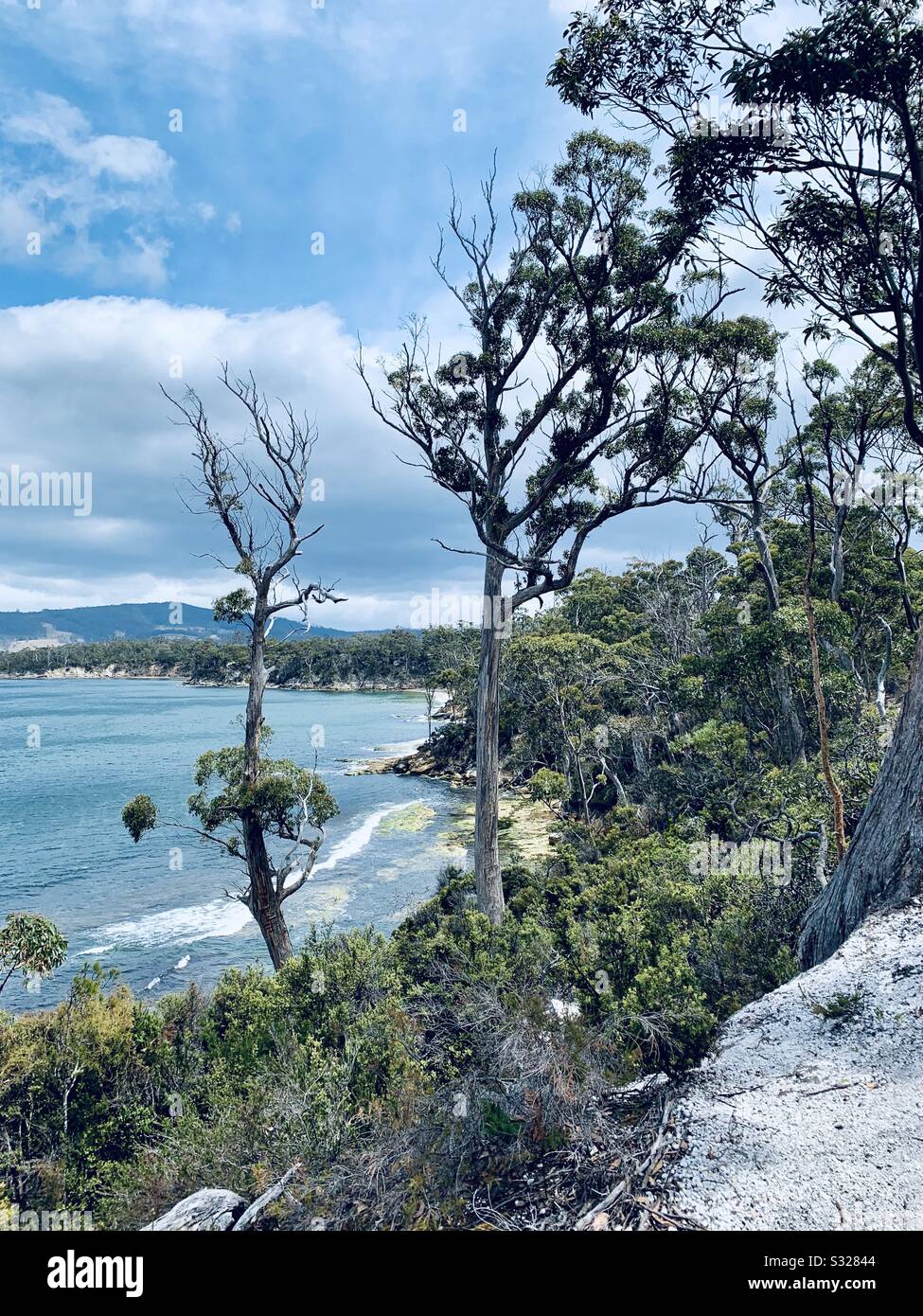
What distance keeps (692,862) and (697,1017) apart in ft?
24.5

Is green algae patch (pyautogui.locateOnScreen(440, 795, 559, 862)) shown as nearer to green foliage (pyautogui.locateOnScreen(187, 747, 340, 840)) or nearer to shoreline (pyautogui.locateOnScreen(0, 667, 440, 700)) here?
green foliage (pyautogui.locateOnScreen(187, 747, 340, 840))

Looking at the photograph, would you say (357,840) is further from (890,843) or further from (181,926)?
(890,843)

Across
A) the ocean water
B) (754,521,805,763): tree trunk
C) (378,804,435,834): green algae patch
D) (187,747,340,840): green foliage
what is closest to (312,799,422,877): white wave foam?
the ocean water

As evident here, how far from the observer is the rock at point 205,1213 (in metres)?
4.61

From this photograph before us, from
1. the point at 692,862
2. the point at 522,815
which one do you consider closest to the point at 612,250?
the point at 692,862

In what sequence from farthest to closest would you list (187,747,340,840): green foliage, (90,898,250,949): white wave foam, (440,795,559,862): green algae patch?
(440,795,559,862): green algae patch
(90,898,250,949): white wave foam
(187,747,340,840): green foliage

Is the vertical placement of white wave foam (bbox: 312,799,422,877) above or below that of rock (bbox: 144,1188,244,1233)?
below

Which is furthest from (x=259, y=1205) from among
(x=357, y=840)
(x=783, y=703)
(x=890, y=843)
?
(x=357, y=840)

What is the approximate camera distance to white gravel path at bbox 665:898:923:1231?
12.4ft

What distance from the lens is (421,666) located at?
109000 mm

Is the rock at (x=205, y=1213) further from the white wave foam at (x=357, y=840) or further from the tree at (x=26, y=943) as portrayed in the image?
the white wave foam at (x=357, y=840)

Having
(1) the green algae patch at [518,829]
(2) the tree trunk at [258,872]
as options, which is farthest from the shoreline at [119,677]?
(2) the tree trunk at [258,872]

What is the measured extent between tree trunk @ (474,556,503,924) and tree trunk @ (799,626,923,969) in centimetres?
563
